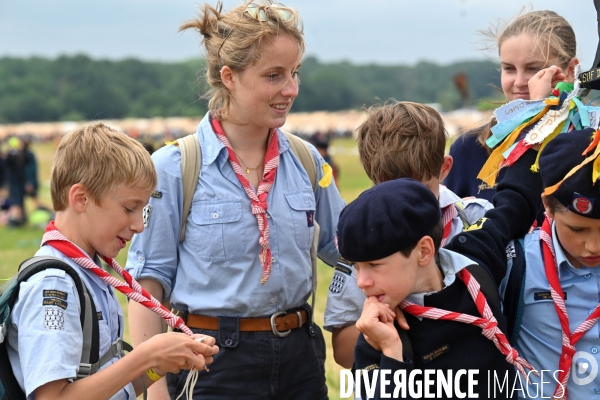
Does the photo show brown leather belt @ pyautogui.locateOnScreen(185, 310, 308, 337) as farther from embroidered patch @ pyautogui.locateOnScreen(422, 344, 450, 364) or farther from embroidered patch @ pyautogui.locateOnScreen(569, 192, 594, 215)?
embroidered patch @ pyautogui.locateOnScreen(569, 192, 594, 215)

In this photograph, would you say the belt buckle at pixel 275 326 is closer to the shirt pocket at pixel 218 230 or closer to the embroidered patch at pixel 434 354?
the shirt pocket at pixel 218 230

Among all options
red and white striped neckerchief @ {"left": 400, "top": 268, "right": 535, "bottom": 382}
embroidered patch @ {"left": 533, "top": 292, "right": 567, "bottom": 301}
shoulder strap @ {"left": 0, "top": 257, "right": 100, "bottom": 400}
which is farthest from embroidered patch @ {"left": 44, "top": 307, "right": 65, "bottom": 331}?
embroidered patch @ {"left": 533, "top": 292, "right": 567, "bottom": 301}

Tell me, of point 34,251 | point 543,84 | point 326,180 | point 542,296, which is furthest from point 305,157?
point 34,251

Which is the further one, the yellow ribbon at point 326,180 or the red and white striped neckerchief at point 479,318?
the yellow ribbon at point 326,180

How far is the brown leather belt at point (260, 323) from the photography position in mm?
3299

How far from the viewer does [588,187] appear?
102 inches

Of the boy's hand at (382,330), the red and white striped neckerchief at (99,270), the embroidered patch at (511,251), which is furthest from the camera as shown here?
the embroidered patch at (511,251)

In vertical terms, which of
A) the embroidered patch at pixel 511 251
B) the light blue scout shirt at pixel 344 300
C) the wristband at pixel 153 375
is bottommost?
the wristband at pixel 153 375

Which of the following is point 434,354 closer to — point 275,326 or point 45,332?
point 275,326

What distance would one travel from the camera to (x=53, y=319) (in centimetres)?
254

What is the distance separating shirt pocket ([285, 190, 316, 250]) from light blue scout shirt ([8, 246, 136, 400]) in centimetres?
112

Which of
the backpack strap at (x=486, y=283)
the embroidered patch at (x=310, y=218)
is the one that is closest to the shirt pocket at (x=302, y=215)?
the embroidered patch at (x=310, y=218)

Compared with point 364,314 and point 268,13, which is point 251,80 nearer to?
point 268,13

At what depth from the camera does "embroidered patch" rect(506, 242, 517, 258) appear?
2875 millimetres
